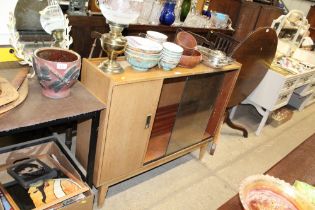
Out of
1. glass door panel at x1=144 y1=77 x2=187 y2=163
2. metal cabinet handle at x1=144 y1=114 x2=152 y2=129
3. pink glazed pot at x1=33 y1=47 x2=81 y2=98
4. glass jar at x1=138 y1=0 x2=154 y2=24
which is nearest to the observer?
pink glazed pot at x1=33 y1=47 x2=81 y2=98

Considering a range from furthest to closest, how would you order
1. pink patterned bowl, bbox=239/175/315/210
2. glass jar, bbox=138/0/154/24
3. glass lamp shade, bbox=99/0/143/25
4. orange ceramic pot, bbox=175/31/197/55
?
glass jar, bbox=138/0/154/24 < orange ceramic pot, bbox=175/31/197/55 < glass lamp shade, bbox=99/0/143/25 < pink patterned bowl, bbox=239/175/315/210

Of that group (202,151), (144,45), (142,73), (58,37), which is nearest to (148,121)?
(142,73)

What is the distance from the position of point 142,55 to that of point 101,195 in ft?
2.77

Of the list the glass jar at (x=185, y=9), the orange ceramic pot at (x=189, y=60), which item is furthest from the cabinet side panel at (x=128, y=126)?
the glass jar at (x=185, y=9)

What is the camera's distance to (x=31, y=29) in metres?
1.37

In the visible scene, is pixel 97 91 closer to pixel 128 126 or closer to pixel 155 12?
pixel 128 126

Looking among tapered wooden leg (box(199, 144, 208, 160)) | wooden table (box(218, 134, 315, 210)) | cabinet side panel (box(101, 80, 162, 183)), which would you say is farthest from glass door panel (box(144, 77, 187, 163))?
wooden table (box(218, 134, 315, 210))

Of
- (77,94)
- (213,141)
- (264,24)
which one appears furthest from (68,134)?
(264,24)

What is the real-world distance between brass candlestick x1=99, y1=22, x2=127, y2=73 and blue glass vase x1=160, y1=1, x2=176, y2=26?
782 millimetres

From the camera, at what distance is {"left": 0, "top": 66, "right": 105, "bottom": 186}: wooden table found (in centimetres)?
98

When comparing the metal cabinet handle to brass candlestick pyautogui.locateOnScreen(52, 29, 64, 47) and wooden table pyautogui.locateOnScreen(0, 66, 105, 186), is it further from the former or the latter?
brass candlestick pyautogui.locateOnScreen(52, 29, 64, 47)

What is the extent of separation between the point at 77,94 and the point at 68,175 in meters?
0.47

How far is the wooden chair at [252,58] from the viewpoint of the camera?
1.99 metres

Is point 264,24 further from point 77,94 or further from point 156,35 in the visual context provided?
point 77,94
